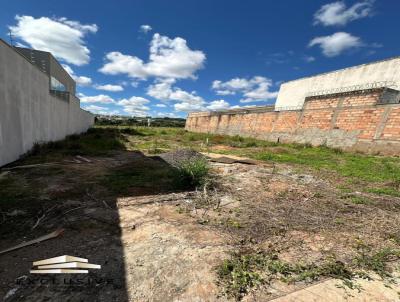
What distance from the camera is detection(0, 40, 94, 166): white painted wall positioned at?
19.0ft

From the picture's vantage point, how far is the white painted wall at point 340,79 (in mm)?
18802

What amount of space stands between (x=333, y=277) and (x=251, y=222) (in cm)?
125

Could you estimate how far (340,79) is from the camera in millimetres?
23281

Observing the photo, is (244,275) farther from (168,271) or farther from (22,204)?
(22,204)

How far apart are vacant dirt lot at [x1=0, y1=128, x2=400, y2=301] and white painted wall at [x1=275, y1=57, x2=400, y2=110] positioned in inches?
726

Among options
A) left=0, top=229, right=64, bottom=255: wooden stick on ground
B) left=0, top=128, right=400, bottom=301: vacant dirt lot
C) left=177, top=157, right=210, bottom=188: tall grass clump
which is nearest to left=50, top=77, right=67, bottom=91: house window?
left=0, top=128, right=400, bottom=301: vacant dirt lot

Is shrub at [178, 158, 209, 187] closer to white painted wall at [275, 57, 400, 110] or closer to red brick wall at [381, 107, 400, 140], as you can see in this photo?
red brick wall at [381, 107, 400, 140]

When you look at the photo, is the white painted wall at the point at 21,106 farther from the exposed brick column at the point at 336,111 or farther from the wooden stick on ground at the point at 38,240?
the exposed brick column at the point at 336,111

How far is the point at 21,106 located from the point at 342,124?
43.6 feet

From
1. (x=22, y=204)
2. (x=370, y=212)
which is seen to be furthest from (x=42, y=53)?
(x=370, y=212)

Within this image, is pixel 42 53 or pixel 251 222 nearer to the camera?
pixel 251 222

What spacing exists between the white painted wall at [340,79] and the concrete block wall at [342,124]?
10.2 m

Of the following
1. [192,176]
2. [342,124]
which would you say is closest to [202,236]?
[192,176]

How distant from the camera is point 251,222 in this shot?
10.9 ft
